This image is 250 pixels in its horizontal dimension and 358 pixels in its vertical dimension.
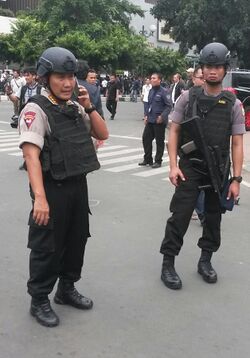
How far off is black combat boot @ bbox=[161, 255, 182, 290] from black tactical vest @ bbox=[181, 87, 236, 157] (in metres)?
0.97

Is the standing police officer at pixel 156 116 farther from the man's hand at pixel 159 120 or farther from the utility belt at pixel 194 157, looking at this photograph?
the utility belt at pixel 194 157

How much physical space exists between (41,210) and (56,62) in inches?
34.2

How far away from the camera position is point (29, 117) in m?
3.03

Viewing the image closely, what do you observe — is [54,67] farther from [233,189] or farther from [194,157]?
[233,189]

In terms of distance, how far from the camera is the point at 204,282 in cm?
414

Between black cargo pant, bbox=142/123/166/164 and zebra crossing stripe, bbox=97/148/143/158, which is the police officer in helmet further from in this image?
zebra crossing stripe, bbox=97/148/143/158

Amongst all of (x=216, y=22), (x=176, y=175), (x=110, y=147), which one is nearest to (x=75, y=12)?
(x=216, y=22)

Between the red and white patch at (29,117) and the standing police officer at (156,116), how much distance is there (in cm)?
668

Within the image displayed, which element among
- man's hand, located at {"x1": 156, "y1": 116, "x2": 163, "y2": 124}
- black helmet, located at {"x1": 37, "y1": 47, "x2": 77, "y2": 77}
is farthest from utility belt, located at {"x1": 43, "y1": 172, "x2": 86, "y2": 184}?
man's hand, located at {"x1": 156, "y1": 116, "x2": 163, "y2": 124}

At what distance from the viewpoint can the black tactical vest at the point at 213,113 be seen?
12.6 feet

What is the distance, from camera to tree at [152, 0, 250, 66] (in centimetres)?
2700

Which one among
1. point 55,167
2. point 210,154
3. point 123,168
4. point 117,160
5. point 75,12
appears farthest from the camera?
point 75,12

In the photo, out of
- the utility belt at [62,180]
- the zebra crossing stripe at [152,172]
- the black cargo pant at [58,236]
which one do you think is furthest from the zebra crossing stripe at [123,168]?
the utility belt at [62,180]

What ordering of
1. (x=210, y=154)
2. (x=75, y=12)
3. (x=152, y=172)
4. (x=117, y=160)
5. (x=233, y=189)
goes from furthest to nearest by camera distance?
(x=75, y=12)
(x=117, y=160)
(x=152, y=172)
(x=233, y=189)
(x=210, y=154)
